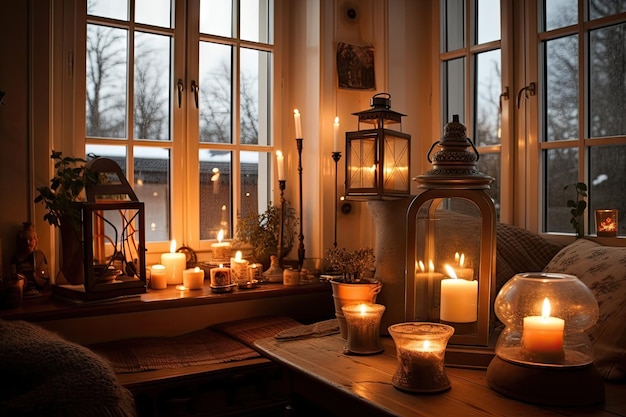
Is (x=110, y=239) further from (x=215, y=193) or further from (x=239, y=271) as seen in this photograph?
(x=215, y=193)

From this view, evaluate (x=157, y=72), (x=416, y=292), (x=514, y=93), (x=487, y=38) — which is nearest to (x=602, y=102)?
(x=514, y=93)

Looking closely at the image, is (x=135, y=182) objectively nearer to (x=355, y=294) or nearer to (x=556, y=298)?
(x=355, y=294)

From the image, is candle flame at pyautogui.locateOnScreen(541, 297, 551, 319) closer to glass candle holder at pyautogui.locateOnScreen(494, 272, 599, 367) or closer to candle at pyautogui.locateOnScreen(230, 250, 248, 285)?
glass candle holder at pyautogui.locateOnScreen(494, 272, 599, 367)

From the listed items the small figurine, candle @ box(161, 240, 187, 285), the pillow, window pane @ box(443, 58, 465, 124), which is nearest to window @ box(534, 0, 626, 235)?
window pane @ box(443, 58, 465, 124)

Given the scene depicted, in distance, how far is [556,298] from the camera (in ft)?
4.35

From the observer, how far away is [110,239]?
91.6 inches

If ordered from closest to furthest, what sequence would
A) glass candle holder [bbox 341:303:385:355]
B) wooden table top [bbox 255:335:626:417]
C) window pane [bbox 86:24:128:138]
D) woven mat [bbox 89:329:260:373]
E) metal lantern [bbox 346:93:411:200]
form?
wooden table top [bbox 255:335:626:417], glass candle holder [bbox 341:303:385:355], woven mat [bbox 89:329:260:373], metal lantern [bbox 346:93:411:200], window pane [bbox 86:24:128:138]

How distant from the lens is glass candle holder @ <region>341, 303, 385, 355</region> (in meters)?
1.63

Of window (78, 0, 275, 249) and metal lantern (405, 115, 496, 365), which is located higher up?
window (78, 0, 275, 249)

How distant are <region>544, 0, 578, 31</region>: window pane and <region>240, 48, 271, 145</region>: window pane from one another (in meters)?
1.33

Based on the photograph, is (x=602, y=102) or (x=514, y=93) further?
(x=514, y=93)

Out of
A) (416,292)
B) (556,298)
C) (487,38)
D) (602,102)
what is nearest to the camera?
(556,298)

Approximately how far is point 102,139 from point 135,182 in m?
0.23

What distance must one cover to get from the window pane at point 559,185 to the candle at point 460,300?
1.24 meters
